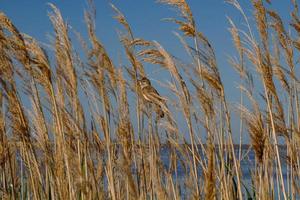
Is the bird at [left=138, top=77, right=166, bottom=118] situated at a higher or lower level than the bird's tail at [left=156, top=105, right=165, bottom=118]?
higher

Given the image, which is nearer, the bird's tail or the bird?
the bird

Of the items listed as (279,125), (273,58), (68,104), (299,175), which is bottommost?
(299,175)

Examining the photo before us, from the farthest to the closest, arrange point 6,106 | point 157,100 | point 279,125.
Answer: point 6,106 < point 279,125 < point 157,100

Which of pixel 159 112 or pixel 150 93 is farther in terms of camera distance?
pixel 159 112

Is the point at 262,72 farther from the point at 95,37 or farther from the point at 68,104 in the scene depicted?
the point at 68,104

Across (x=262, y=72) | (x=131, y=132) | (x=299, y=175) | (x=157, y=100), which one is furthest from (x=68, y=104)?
(x=299, y=175)

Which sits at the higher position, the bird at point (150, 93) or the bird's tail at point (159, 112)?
the bird at point (150, 93)

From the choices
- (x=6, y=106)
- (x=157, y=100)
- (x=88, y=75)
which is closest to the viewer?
(x=157, y=100)

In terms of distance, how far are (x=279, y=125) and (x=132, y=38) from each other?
1.04 meters

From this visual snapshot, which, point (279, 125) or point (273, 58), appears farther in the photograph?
point (273, 58)

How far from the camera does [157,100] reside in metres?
2.79

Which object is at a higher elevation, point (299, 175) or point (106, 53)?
point (106, 53)

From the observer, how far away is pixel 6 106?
360 centimetres

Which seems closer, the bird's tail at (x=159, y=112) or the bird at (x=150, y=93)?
the bird at (x=150, y=93)
